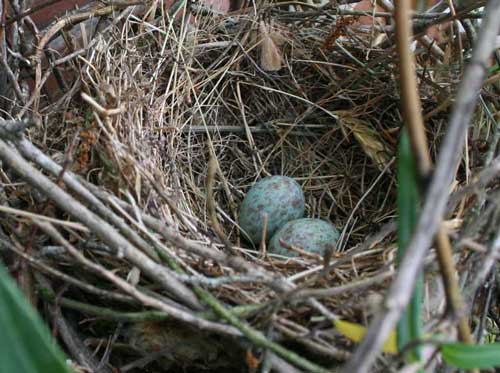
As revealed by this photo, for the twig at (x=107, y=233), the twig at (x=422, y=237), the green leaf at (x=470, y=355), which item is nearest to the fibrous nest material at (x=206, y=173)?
the twig at (x=107, y=233)

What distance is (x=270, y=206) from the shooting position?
122 cm

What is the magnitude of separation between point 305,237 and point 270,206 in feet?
0.45

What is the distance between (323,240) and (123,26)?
0.55m

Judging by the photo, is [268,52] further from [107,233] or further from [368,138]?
[107,233]

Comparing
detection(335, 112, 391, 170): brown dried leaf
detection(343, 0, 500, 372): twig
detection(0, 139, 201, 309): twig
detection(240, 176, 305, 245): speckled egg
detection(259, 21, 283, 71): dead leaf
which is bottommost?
detection(240, 176, 305, 245): speckled egg

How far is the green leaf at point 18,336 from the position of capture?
397 mm

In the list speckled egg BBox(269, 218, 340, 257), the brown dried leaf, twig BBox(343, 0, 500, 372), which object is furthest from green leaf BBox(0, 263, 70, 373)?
the brown dried leaf

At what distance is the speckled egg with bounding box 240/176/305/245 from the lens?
122cm

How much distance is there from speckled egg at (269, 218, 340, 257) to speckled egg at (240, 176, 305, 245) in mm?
54

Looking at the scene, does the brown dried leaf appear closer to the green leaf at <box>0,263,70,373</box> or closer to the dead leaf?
the dead leaf

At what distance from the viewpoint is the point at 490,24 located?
466 millimetres

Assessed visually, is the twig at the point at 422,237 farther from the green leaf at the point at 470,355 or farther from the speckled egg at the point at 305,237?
the speckled egg at the point at 305,237

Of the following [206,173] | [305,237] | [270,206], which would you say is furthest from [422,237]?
[206,173]

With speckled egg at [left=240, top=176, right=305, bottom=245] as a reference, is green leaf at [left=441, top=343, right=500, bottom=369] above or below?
above
